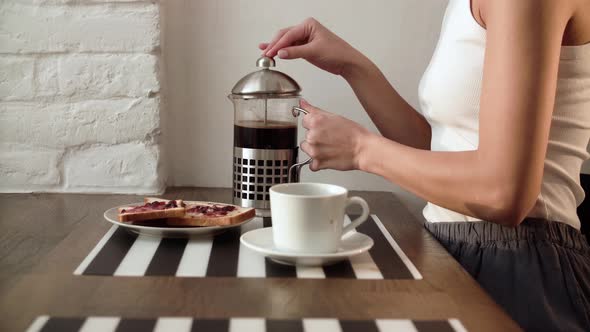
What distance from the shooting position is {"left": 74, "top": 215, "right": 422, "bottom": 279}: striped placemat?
2.55 ft

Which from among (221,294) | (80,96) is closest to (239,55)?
(80,96)

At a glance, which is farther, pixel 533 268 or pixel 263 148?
pixel 263 148

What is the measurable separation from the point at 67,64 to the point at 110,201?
288 millimetres

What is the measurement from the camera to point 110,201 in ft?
4.09

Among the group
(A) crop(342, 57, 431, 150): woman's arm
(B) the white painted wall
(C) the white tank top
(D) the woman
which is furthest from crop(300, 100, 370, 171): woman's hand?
(B) the white painted wall

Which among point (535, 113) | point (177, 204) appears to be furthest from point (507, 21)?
point (177, 204)

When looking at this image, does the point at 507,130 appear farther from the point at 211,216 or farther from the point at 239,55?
the point at 239,55

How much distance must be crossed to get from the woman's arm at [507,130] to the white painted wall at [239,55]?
545 millimetres

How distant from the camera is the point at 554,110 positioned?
975 millimetres

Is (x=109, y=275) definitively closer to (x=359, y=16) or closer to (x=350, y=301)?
(x=350, y=301)

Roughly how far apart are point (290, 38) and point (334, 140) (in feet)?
0.95

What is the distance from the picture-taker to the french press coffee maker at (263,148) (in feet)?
3.58

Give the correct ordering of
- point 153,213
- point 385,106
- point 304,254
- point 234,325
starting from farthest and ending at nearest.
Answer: point 385,106 < point 153,213 < point 304,254 < point 234,325

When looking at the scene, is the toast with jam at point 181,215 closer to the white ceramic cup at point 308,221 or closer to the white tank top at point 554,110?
the white ceramic cup at point 308,221
